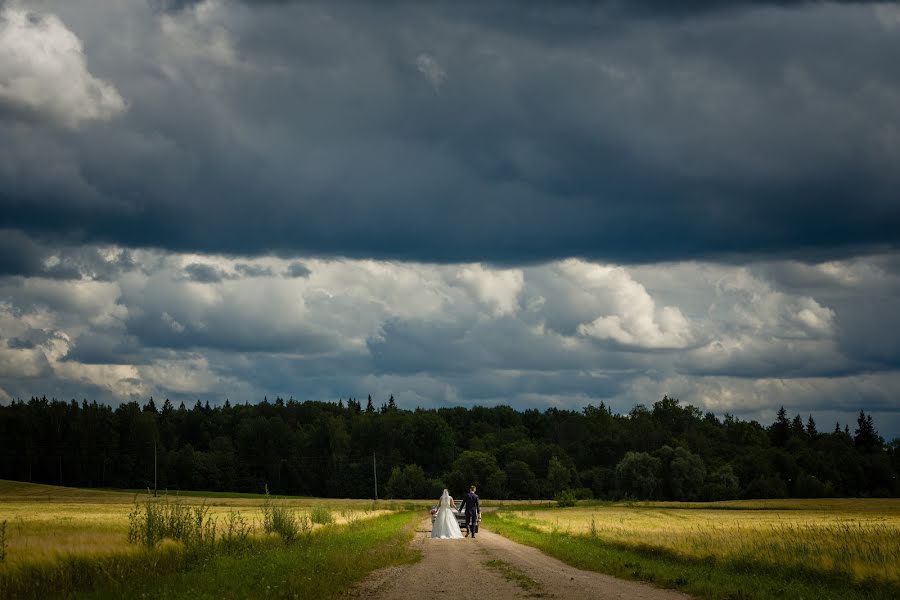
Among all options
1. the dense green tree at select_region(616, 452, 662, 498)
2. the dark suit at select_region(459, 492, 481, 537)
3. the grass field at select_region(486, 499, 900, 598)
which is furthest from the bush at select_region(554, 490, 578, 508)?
the grass field at select_region(486, 499, 900, 598)

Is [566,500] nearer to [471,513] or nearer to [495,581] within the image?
[471,513]

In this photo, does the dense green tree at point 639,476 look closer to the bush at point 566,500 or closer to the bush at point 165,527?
the bush at point 566,500

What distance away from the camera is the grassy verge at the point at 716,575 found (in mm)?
19516

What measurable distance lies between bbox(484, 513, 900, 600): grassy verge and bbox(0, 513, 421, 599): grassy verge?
634cm

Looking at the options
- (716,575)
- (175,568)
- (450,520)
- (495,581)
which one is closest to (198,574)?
(175,568)

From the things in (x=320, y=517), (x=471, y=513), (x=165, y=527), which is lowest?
(x=320, y=517)

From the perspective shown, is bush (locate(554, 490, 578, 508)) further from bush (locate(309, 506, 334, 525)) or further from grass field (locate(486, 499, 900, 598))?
grass field (locate(486, 499, 900, 598))

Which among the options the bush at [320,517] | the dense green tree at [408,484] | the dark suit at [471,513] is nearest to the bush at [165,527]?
the dark suit at [471,513]

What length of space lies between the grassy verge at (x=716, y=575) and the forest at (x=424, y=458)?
112 metres

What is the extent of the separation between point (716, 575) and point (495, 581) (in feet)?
20.3

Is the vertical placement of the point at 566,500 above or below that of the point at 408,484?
above

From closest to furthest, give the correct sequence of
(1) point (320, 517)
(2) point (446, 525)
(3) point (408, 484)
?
(2) point (446, 525)
(1) point (320, 517)
(3) point (408, 484)

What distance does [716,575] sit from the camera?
22.9 metres

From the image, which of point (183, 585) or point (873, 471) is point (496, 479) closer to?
point (873, 471)
